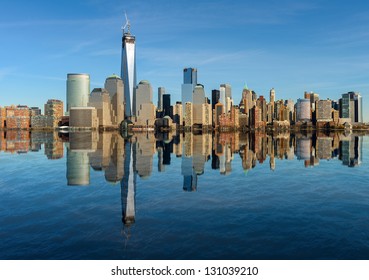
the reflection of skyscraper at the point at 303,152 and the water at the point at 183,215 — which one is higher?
the reflection of skyscraper at the point at 303,152

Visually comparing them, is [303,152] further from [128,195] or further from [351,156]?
[128,195]

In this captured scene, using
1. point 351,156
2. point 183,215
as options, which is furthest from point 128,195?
point 351,156

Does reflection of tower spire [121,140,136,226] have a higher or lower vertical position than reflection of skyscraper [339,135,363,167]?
lower

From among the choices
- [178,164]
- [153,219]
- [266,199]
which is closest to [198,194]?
[266,199]

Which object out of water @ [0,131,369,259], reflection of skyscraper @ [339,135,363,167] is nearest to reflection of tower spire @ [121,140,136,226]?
water @ [0,131,369,259]

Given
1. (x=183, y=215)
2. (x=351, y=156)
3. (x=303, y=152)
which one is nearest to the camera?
(x=183, y=215)

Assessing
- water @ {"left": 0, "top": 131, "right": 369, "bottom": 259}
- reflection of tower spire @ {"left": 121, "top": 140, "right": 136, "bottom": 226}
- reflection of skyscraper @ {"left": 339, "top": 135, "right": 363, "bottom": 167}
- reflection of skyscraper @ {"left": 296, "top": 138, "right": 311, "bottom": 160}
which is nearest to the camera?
water @ {"left": 0, "top": 131, "right": 369, "bottom": 259}

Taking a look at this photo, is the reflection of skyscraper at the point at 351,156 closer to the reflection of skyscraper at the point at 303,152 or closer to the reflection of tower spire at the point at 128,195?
the reflection of skyscraper at the point at 303,152

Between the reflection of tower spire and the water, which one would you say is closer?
the water

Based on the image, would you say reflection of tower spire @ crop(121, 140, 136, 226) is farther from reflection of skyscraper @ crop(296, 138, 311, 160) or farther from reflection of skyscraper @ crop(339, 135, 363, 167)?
reflection of skyscraper @ crop(296, 138, 311, 160)

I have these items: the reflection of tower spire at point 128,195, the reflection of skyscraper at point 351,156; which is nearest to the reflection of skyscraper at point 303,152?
the reflection of skyscraper at point 351,156
